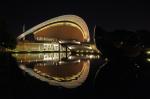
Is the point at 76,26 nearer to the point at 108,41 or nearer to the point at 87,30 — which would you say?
the point at 87,30

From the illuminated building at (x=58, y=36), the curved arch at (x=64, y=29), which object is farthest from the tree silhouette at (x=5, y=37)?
the curved arch at (x=64, y=29)

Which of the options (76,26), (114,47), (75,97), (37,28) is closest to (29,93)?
(75,97)

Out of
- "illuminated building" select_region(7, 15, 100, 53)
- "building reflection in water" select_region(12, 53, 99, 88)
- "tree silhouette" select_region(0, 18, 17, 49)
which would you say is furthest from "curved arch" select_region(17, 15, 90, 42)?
"building reflection in water" select_region(12, 53, 99, 88)

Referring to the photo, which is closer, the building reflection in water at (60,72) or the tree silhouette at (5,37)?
the building reflection in water at (60,72)

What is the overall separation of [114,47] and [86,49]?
52794mm

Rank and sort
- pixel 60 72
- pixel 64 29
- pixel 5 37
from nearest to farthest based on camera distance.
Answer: pixel 60 72
pixel 5 37
pixel 64 29

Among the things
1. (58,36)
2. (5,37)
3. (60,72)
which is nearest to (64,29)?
(58,36)

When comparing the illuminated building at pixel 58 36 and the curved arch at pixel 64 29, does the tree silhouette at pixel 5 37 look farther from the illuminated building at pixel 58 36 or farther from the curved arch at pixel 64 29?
the curved arch at pixel 64 29

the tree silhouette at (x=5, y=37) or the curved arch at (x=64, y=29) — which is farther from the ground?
the curved arch at (x=64, y=29)

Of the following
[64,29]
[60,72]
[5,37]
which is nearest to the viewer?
[60,72]

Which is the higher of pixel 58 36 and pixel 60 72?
pixel 58 36

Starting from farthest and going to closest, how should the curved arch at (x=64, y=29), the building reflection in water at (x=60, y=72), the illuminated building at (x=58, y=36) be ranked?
the curved arch at (x=64, y=29) → the illuminated building at (x=58, y=36) → the building reflection in water at (x=60, y=72)

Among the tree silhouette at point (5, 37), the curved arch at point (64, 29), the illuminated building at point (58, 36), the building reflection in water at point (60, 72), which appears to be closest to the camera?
the building reflection in water at point (60, 72)

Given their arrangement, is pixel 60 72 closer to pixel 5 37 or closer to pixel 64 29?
pixel 5 37
